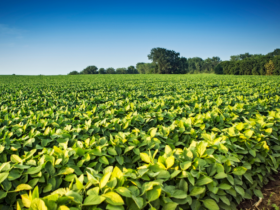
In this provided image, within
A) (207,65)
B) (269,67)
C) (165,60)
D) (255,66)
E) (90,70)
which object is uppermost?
(207,65)

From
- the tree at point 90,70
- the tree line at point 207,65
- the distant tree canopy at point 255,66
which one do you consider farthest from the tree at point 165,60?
the tree at point 90,70

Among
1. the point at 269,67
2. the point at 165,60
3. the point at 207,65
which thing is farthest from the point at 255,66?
the point at 207,65

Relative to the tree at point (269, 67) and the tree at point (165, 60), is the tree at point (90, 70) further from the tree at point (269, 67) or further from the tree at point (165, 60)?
the tree at point (269, 67)

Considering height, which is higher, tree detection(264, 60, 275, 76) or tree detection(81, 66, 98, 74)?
tree detection(81, 66, 98, 74)

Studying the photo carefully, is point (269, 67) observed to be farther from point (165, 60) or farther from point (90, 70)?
point (90, 70)

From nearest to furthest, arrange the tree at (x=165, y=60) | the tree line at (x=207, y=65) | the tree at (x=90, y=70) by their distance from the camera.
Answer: the tree line at (x=207, y=65), the tree at (x=165, y=60), the tree at (x=90, y=70)

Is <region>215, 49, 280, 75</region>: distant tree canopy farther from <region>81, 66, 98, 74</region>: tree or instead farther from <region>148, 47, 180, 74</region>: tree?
<region>81, 66, 98, 74</region>: tree

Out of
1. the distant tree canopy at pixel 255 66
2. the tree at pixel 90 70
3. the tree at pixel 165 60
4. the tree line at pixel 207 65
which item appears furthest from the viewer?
the tree at pixel 90 70

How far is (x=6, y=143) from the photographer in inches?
81.0

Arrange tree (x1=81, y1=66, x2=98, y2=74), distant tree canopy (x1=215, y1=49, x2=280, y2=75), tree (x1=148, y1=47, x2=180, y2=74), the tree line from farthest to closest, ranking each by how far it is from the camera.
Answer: tree (x1=81, y1=66, x2=98, y2=74)
tree (x1=148, y1=47, x2=180, y2=74)
the tree line
distant tree canopy (x1=215, y1=49, x2=280, y2=75)

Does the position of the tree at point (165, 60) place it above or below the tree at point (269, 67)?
above

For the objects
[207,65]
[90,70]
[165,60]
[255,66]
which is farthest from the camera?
[207,65]

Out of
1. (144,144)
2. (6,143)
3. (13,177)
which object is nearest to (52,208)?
(13,177)

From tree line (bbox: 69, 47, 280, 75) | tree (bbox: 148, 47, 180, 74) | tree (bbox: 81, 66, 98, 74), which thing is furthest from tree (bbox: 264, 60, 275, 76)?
tree (bbox: 81, 66, 98, 74)
